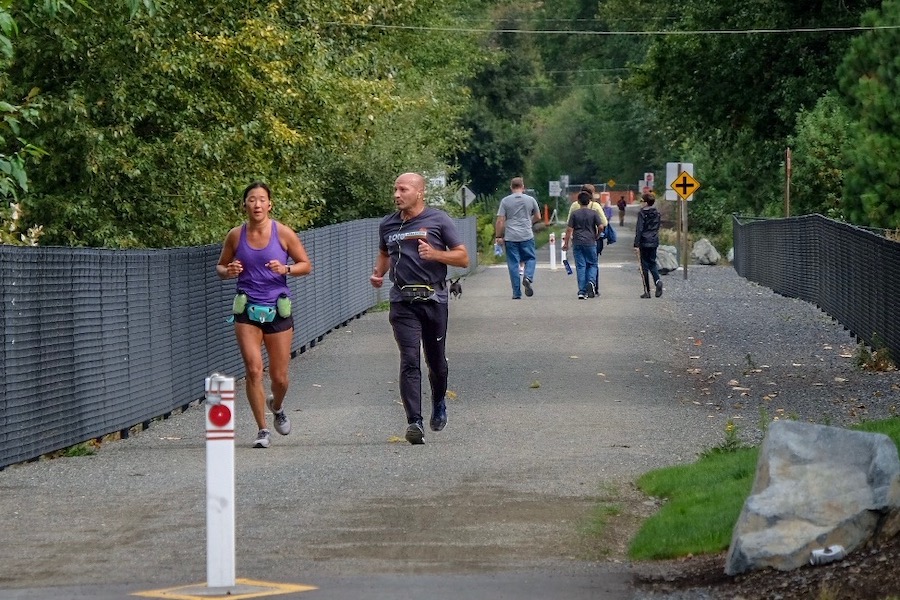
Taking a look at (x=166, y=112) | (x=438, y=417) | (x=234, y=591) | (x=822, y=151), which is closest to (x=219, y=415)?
(x=234, y=591)

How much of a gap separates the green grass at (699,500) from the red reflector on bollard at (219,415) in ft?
7.41

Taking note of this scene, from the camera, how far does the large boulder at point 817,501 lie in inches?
276

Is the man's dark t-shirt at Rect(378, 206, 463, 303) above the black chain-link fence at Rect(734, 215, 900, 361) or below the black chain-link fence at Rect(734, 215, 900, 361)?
above

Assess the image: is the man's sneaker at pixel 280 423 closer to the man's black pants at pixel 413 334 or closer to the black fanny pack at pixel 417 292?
the man's black pants at pixel 413 334

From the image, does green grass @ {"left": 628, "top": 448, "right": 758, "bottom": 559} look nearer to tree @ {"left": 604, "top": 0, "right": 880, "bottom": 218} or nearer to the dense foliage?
the dense foliage

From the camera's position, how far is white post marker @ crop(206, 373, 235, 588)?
690 cm

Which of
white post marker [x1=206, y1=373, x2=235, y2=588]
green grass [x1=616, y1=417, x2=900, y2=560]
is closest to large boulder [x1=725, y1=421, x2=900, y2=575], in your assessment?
green grass [x1=616, y1=417, x2=900, y2=560]

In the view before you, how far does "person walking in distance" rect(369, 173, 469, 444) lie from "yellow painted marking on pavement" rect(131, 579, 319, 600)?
492 centimetres

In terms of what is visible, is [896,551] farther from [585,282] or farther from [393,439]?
[585,282]

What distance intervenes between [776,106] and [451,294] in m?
14.4

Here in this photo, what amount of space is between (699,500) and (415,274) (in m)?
3.56

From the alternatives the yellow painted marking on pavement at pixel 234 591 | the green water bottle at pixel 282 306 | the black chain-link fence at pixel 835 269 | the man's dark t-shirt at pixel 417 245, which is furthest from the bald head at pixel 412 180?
the black chain-link fence at pixel 835 269

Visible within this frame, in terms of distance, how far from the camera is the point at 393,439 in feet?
41.6

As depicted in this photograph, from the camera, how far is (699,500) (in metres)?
9.25
